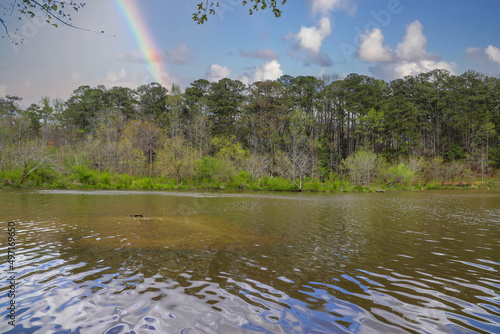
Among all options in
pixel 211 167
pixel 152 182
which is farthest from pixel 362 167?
pixel 152 182

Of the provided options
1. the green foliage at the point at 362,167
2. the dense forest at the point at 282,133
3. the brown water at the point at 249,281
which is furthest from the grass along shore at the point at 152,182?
the brown water at the point at 249,281

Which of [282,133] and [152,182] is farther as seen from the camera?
[282,133]

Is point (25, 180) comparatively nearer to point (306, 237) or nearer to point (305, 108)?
point (306, 237)

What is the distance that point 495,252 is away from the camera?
760 cm

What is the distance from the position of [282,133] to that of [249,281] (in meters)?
51.7

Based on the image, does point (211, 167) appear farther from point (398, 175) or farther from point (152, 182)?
point (398, 175)

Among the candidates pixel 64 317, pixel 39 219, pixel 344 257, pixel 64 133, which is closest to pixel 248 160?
pixel 39 219

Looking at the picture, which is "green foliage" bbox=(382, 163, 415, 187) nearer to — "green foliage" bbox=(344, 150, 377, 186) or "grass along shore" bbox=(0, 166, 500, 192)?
"grass along shore" bbox=(0, 166, 500, 192)

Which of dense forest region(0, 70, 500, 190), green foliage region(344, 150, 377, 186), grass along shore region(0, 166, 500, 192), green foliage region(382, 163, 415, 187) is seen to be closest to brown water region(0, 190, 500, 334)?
grass along shore region(0, 166, 500, 192)

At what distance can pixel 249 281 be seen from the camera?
17.3ft

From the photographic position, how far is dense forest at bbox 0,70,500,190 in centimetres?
4341

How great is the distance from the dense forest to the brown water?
102 feet

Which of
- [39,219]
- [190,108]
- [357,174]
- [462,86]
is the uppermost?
[462,86]

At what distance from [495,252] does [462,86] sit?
229ft
